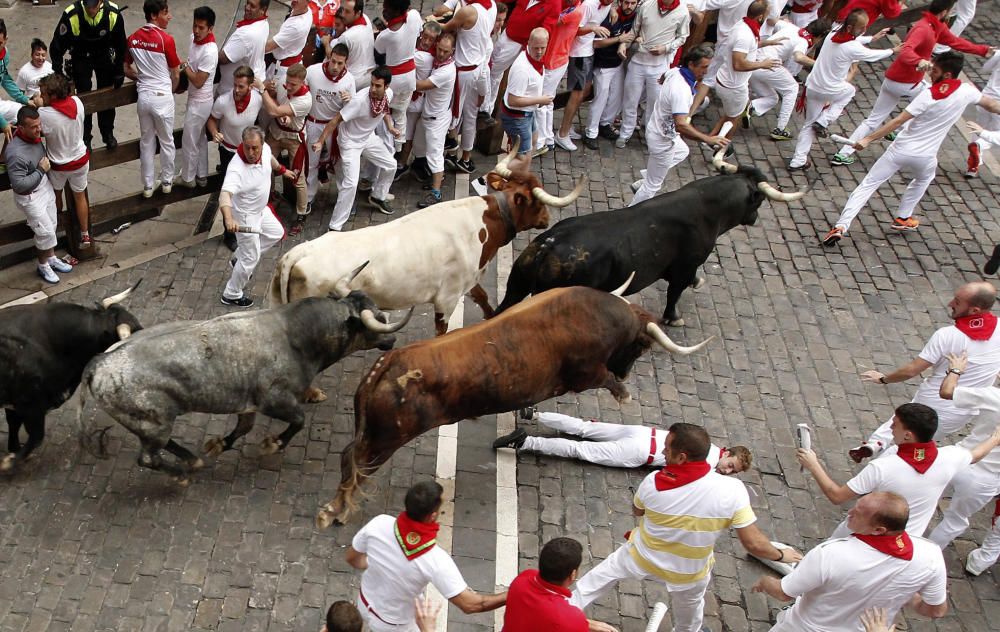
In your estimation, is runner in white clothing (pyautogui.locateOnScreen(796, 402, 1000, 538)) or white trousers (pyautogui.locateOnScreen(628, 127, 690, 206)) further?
white trousers (pyautogui.locateOnScreen(628, 127, 690, 206))

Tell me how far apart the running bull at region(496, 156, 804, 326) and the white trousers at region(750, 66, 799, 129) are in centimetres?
398

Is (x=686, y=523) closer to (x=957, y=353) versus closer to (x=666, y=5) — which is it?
(x=957, y=353)

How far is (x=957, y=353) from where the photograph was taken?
7898 mm

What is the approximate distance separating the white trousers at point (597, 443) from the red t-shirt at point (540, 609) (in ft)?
9.79

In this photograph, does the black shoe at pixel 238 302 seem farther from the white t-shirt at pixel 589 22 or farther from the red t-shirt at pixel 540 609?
the white t-shirt at pixel 589 22

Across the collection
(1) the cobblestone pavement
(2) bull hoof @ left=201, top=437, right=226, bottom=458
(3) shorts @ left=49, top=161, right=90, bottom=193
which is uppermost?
(3) shorts @ left=49, top=161, right=90, bottom=193

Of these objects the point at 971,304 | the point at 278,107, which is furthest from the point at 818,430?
the point at 278,107

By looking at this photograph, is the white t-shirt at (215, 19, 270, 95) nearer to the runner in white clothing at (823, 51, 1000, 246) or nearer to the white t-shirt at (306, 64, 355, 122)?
the white t-shirt at (306, 64, 355, 122)

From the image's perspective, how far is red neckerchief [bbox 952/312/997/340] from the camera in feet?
25.8

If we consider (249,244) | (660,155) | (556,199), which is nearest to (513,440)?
(556,199)

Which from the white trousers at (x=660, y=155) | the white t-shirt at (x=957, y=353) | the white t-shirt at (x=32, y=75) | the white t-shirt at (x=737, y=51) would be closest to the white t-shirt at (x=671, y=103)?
the white trousers at (x=660, y=155)

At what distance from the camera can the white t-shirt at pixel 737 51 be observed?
12094 millimetres

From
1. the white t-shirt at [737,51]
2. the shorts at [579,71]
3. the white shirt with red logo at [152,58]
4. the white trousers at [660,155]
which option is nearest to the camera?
the white shirt with red logo at [152,58]

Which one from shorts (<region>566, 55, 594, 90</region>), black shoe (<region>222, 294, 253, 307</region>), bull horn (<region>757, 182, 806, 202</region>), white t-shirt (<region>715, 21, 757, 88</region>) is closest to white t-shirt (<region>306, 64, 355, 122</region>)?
black shoe (<region>222, 294, 253, 307</region>)
